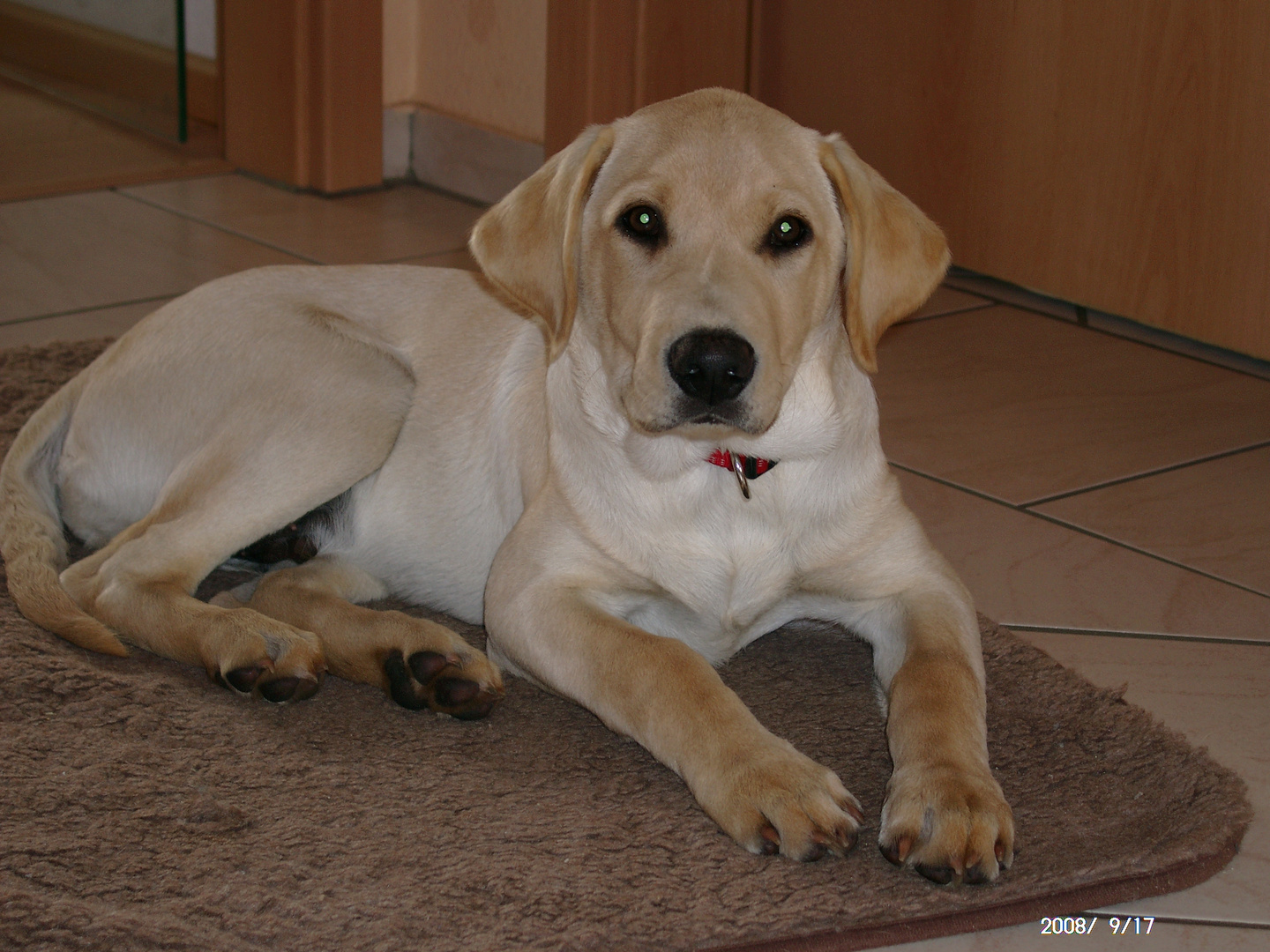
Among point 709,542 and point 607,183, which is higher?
point 607,183

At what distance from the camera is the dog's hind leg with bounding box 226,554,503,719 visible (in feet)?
8.68

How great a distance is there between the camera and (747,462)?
2.69 m

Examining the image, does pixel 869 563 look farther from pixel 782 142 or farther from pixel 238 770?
pixel 238 770


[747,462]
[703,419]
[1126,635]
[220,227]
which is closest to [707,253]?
[703,419]

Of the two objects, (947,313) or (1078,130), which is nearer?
(1078,130)

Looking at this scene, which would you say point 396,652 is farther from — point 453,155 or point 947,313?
point 453,155

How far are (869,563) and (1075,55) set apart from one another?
109 inches

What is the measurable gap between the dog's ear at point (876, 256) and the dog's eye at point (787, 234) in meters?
0.11

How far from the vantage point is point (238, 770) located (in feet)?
8.04

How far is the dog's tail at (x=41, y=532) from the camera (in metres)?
2.76

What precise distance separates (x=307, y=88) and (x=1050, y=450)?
360 centimetres

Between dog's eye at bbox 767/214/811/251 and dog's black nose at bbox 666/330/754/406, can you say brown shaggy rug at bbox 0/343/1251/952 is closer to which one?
dog's black nose at bbox 666/330/754/406

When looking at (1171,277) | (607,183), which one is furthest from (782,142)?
(1171,277)

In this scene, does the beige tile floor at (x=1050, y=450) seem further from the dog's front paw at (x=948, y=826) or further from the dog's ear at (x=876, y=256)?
the dog's ear at (x=876, y=256)
